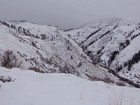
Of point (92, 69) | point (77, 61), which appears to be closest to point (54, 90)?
point (92, 69)

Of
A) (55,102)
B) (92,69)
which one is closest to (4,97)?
(55,102)

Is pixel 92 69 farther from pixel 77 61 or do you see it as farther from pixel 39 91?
pixel 39 91

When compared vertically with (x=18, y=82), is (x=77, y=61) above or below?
below

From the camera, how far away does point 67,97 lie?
579 centimetres

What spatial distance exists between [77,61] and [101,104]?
536 feet

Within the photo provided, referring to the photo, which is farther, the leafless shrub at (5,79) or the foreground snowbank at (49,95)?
the leafless shrub at (5,79)

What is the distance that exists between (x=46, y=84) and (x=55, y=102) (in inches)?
70.9

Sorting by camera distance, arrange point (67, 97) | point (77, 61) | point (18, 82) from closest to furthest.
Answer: point (67, 97)
point (18, 82)
point (77, 61)

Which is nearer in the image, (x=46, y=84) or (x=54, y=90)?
(x=54, y=90)

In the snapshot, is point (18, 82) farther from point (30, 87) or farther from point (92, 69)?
point (92, 69)

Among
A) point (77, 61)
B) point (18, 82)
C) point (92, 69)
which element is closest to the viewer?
point (18, 82)

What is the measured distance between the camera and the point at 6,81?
7.08 m

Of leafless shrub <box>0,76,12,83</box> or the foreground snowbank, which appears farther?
leafless shrub <box>0,76,12,83</box>

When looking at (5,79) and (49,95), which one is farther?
(5,79)
